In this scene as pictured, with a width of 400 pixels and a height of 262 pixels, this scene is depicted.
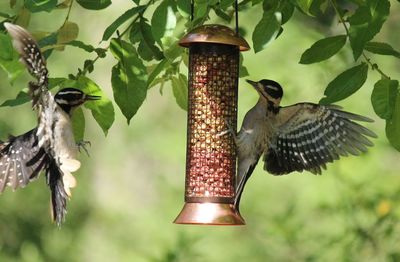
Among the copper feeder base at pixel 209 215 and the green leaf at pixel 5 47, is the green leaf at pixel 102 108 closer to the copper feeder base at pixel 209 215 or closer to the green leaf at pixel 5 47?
the copper feeder base at pixel 209 215

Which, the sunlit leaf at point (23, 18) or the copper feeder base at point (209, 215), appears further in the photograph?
the sunlit leaf at point (23, 18)

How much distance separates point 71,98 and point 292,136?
113 centimetres

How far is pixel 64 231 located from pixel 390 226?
3240mm

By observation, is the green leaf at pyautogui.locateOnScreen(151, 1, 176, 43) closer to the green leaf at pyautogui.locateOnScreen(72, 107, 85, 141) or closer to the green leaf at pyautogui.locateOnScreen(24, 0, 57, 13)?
the green leaf at pyautogui.locateOnScreen(24, 0, 57, 13)

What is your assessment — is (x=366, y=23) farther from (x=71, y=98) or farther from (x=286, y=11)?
(x=71, y=98)

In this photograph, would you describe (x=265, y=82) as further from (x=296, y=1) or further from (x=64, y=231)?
(x=64, y=231)

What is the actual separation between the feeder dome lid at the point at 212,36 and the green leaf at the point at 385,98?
2.13 feet

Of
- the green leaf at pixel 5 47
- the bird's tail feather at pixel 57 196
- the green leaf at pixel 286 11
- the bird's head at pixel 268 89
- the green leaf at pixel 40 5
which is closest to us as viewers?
the green leaf at pixel 5 47

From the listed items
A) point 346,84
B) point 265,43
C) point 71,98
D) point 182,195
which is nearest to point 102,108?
point 71,98

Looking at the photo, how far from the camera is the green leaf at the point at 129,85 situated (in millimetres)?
4270

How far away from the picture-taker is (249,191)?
835 cm

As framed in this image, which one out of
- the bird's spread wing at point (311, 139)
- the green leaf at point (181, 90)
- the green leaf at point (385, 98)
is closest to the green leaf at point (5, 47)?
the green leaf at point (385, 98)

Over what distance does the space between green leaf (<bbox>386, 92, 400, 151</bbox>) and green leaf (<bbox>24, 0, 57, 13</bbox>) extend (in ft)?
3.98

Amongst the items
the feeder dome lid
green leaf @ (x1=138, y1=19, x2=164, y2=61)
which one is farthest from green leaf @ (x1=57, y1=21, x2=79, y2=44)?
the feeder dome lid
